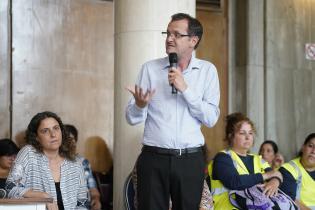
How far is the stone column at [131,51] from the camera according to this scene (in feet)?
15.2

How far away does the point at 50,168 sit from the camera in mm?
4164

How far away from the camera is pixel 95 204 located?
455 centimetres

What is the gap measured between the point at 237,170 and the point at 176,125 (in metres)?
1.37

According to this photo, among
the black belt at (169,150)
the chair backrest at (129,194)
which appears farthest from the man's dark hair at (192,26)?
the chair backrest at (129,194)

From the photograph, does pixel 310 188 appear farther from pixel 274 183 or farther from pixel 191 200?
pixel 191 200

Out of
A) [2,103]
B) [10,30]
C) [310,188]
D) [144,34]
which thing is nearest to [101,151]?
[2,103]

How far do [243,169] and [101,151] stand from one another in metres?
2.14

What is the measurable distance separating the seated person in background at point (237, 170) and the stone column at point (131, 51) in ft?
2.16

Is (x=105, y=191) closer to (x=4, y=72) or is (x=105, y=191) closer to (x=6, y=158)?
(x=6, y=158)

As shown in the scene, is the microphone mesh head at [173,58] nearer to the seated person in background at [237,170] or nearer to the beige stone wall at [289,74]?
the seated person in background at [237,170]

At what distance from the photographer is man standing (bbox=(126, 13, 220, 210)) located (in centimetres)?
305

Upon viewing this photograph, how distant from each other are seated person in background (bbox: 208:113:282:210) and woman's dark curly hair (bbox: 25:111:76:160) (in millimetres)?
1015

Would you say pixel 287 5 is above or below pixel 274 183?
above

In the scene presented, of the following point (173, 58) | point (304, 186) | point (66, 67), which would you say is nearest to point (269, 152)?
point (304, 186)
